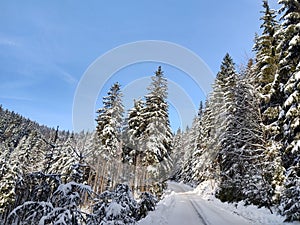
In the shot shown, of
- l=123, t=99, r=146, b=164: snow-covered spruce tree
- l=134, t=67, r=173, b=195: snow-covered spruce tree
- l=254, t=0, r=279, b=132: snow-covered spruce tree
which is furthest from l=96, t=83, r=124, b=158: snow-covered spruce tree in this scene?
l=254, t=0, r=279, b=132: snow-covered spruce tree

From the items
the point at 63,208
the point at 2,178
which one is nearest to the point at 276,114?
the point at 63,208

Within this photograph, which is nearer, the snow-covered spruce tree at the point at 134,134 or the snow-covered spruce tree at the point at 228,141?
the snow-covered spruce tree at the point at 228,141

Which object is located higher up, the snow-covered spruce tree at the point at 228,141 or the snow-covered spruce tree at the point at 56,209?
the snow-covered spruce tree at the point at 228,141

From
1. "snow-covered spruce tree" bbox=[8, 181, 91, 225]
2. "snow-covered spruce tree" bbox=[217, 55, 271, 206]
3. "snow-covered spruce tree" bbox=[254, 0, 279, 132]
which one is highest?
"snow-covered spruce tree" bbox=[254, 0, 279, 132]

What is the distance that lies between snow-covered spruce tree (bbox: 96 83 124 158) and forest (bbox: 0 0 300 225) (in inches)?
4.8

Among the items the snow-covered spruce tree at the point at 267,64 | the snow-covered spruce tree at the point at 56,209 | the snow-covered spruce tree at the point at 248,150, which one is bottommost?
the snow-covered spruce tree at the point at 56,209

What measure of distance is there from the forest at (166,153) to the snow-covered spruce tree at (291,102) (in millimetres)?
52

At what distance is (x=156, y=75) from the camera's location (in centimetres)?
2866

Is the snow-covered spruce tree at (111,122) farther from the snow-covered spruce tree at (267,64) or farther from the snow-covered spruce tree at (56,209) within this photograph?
the snow-covered spruce tree at (56,209)

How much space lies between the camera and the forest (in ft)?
14.5

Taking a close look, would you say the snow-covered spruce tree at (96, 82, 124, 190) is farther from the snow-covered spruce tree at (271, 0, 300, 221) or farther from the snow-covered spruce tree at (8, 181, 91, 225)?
the snow-covered spruce tree at (8, 181, 91, 225)

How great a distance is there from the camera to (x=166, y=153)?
2527 centimetres

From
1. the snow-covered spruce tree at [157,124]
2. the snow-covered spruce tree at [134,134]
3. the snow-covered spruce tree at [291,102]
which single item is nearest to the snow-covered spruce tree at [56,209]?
the snow-covered spruce tree at [291,102]

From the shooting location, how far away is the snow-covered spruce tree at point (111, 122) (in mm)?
26781
